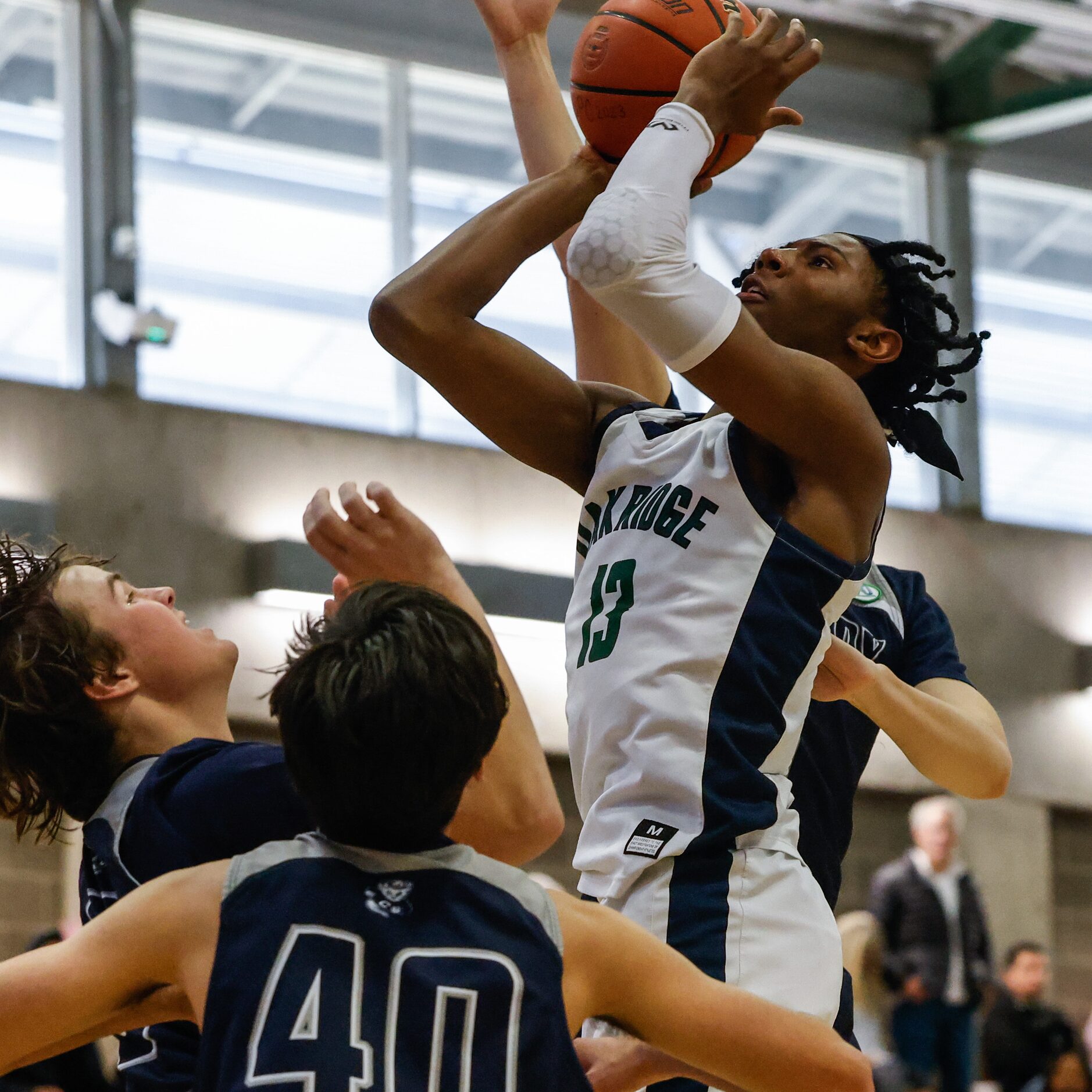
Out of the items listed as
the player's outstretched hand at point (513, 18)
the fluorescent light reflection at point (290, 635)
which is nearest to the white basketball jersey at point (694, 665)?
the player's outstretched hand at point (513, 18)

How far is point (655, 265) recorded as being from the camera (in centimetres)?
231

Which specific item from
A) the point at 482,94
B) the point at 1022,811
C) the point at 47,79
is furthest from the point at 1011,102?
the point at 47,79

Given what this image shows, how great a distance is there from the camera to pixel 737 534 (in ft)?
7.93

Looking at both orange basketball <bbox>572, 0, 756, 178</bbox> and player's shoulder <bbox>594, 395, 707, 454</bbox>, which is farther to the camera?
orange basketball <bbox>572, 0, 756, 178</bbox>

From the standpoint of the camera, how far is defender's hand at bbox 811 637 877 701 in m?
2.60

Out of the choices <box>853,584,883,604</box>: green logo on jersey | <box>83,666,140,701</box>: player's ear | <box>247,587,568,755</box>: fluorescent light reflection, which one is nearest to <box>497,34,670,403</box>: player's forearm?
<box>853,584,883,604</box>: green logo on jersey

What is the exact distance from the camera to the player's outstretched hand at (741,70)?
2496mm

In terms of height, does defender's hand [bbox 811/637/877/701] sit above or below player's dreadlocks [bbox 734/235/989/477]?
below

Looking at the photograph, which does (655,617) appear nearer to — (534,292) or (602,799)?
(602,799)

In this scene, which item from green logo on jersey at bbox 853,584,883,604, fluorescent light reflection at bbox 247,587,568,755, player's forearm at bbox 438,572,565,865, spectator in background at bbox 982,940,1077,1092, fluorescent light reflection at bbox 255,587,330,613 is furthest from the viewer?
fluorescent light reflection at bbox 255,587,330,613

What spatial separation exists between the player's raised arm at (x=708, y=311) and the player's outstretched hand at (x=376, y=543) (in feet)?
1.24

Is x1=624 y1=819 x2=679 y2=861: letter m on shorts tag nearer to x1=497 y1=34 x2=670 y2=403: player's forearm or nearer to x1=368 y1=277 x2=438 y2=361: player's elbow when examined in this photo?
x1=368 y1=277 x2=438 y2=361: player's elbow

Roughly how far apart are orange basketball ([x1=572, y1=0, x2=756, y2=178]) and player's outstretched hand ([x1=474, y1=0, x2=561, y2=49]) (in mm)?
429

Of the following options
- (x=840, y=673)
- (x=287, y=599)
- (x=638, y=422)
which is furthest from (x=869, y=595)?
(x=287, y=599)
